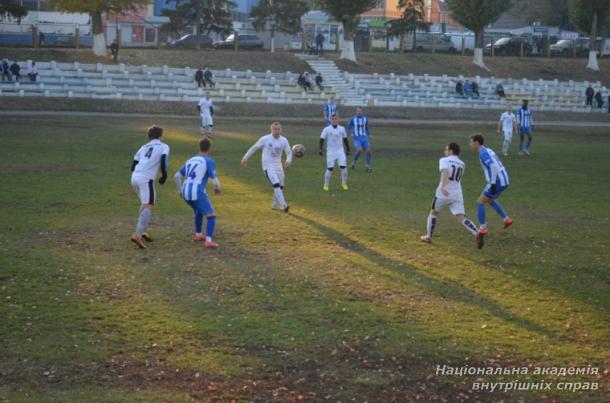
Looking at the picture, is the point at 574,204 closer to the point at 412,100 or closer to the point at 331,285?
the point at 331,285

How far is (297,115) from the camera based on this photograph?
50531 millimetres

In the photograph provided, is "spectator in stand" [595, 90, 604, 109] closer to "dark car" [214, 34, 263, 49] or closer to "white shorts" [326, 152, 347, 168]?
"dark car" [214, 34, 263, 49]

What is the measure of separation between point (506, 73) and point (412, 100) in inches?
566

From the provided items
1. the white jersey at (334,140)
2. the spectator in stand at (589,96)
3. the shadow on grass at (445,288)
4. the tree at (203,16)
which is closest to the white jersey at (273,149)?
the shadow on grass at (445,288)


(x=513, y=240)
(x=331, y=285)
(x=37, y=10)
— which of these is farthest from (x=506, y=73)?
(x=331, y=285)

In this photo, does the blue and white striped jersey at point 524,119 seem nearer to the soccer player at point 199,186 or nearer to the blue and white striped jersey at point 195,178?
the soccer player at point 199,186

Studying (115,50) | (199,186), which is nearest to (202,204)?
(199,186)

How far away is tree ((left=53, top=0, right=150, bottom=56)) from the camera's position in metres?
53.3

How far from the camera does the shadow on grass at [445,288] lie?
35.9 ft

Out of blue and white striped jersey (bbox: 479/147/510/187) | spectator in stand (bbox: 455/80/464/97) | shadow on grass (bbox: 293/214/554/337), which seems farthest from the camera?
spectator in stand (bbox: 455/80/464/97)

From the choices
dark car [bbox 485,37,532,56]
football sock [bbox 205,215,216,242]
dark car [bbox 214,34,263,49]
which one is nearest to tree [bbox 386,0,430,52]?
dark car [bbox 485,37,532,56]

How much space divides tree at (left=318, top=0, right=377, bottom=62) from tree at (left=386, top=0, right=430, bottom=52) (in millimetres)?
8209

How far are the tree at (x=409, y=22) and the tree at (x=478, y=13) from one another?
4801 mm

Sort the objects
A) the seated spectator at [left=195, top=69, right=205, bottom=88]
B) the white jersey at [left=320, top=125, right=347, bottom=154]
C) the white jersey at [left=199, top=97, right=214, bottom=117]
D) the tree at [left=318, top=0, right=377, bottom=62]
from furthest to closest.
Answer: the tree at [left=318, top=0, right=377, bottom=62] < the seated spectator at [left=195, top=69, right=205, bottom=88] < the white jersey at [left=199, top=97, right=214, bottom=117] < the white jersey at [left=320, top=125, right=347, bottom=154]
